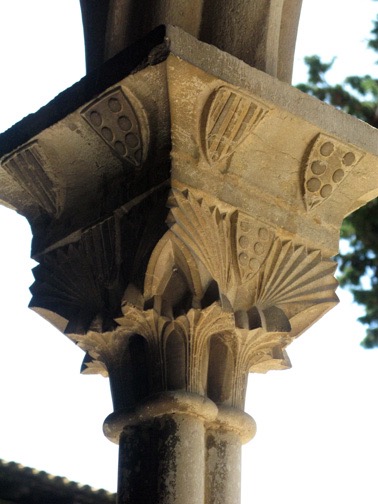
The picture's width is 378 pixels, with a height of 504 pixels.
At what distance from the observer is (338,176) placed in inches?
164

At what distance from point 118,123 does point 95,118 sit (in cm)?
8

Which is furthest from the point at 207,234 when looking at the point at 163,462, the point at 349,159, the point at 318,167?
the point at 163,462

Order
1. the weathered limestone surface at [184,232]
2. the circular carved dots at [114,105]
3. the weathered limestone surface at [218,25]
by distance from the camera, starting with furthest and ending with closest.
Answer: the weathered limestone surface at [218,25]
the circular carved dots at [114,105]
the weathered limestone surface at [184,232]

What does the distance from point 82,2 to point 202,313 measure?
4.07 feet

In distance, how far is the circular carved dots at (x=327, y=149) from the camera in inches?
161

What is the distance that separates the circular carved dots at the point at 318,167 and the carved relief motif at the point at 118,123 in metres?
0.53

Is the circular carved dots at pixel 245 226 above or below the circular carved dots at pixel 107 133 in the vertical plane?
below

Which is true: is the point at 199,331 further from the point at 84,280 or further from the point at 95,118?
the point at 95,118

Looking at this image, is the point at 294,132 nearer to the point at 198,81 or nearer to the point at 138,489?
the point at 198,81

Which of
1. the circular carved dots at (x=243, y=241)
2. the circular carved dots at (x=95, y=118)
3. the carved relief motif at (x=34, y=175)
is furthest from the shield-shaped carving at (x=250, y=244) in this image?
the carved relief motif at (x=34, y=175)

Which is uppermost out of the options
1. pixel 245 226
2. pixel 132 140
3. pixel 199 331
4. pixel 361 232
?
pixel 361 232

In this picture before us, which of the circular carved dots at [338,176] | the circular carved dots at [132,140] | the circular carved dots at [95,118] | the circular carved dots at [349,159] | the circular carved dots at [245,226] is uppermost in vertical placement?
the circular carved dots at [349,159]

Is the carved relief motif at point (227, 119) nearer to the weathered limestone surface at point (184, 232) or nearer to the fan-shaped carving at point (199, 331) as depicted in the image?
the weathered limestone surface at point (184, 232)

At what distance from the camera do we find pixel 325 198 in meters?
4.20
